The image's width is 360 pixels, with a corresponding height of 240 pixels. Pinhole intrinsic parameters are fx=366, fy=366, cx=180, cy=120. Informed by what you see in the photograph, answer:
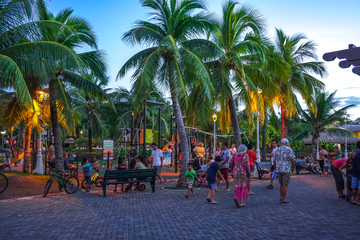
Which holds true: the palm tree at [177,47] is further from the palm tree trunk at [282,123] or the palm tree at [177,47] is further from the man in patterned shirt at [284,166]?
the palm tree trunk at [282,123]

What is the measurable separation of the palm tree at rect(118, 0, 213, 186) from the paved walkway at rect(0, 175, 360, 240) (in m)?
4.34

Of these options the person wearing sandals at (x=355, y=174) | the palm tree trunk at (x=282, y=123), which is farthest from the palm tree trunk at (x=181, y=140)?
the palm tree trunk at (x=282, y=123)

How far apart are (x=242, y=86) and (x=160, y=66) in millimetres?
5089

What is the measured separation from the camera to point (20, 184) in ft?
48.7

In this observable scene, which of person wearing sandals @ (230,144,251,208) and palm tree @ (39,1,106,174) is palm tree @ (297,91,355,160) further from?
person wearing sandals @ (230,144,251,208)

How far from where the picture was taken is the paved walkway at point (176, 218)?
6.80 m

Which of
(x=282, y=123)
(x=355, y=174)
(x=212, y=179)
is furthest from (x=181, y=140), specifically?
(x=282, y=123)

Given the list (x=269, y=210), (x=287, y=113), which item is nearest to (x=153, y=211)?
(x=269, y=210)

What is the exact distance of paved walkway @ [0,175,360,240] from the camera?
680 centimetres

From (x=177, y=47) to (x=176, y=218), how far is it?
7.70 meters

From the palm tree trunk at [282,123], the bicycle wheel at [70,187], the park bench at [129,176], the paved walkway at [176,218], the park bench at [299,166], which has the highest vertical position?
the palm tree trunk at [282,123]

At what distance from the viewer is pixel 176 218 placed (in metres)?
8.34

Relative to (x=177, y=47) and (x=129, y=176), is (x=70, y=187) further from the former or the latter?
(x=177, y=47)

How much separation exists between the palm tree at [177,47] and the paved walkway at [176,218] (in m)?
4.34
